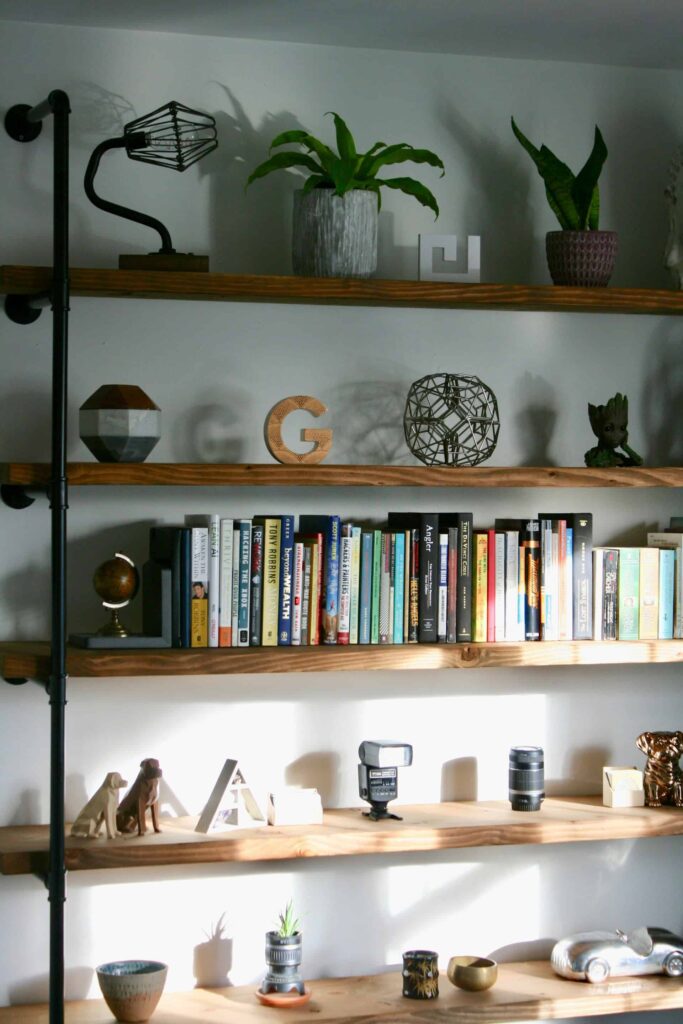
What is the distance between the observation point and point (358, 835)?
8.27 ft

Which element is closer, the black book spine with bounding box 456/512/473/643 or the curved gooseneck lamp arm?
the curved gooseneck lamp arm

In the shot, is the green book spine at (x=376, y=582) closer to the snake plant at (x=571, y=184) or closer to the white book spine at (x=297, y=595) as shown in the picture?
the white book spine at (x=297, y=595)

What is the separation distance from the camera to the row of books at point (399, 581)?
2527mm

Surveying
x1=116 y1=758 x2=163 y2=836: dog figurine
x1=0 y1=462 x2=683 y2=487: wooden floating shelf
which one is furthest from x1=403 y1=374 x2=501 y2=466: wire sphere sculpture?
x1=116 y1=758 x2=163 y2=836: dog figurine

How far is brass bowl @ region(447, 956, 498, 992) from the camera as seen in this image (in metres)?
2.63

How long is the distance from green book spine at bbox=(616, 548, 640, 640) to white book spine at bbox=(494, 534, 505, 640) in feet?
0.83

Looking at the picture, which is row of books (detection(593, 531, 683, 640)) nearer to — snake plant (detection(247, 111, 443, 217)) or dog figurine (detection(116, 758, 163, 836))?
snake plant (detection(247, 111, 443, 217))

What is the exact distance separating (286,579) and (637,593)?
75cm

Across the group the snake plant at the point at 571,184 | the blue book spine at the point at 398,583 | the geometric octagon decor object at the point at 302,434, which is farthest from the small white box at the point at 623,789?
the snake plant at the point at 571,184

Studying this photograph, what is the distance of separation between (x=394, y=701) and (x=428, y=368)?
2.32ft

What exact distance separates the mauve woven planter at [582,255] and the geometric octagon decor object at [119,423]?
87 cm

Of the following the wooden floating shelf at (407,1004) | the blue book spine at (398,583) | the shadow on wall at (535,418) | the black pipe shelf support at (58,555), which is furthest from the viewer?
the shadow on wall at (535,418)

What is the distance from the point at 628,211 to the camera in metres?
2.90

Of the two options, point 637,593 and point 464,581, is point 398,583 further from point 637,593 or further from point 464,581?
point 637,593
